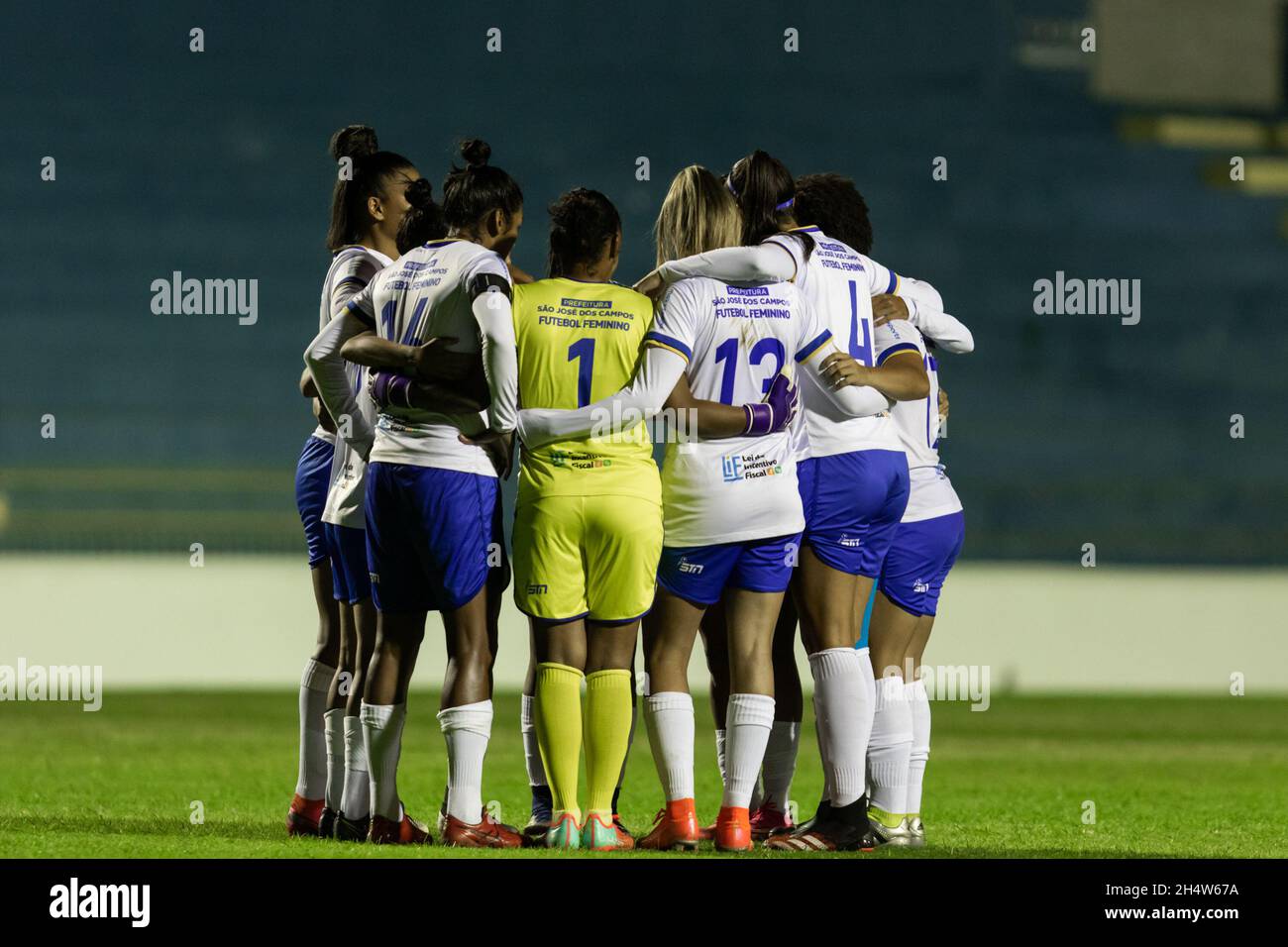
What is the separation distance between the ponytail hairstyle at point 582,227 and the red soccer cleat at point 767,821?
1768 millimetres

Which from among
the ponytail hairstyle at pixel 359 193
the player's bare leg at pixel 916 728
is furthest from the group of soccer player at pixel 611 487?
the ponytail hairstyle at pixel 359 193

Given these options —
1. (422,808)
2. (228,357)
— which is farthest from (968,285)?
(422,808)

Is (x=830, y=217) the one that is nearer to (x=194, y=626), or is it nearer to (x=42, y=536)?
(x=194, y=626)

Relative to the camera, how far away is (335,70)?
18812 mm

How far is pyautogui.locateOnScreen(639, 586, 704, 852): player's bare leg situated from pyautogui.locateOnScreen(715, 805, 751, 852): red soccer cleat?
84 millimetres

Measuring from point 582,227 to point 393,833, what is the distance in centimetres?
175

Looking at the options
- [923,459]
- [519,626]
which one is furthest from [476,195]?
[519,626]

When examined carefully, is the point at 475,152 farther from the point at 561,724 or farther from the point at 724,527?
the point at 561,724

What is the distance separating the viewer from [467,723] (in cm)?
459

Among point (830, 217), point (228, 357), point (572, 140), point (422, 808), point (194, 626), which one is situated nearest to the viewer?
point (830, 217)

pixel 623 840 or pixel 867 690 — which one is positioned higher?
pixel 867 690

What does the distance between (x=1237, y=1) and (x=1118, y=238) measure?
3.14 meters

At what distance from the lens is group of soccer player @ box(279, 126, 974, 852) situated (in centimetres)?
454

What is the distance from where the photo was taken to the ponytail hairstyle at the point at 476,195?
4.69 m
